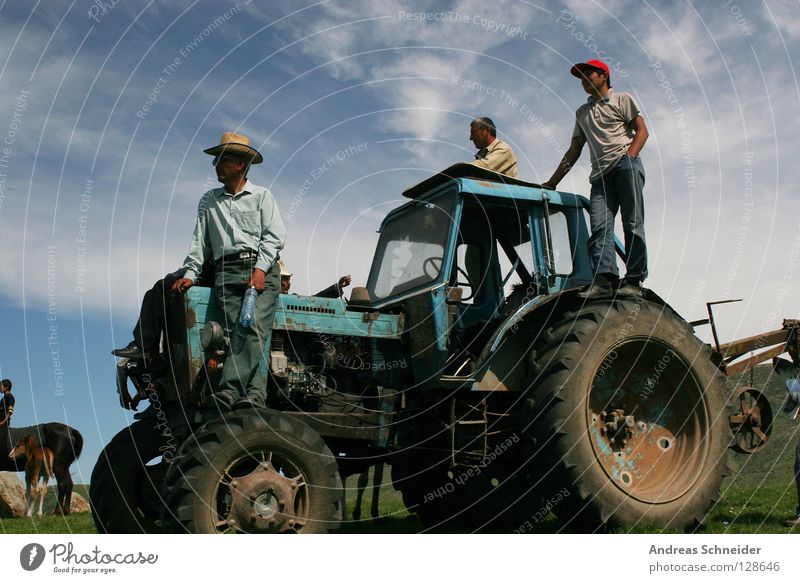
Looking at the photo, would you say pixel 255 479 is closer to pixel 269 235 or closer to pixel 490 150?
pixel 269 235

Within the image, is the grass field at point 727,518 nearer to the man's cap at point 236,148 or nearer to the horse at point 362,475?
the horse at point 362,475

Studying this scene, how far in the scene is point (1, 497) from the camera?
45.6ft

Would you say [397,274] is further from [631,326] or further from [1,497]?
[1,497]

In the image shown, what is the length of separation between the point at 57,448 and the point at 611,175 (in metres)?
10.9

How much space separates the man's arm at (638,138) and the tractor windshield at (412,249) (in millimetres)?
1563

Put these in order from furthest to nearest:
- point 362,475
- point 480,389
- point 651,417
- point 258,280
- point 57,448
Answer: point 57,448
point 362,475
point 651,417
point 480,389
point 258,280

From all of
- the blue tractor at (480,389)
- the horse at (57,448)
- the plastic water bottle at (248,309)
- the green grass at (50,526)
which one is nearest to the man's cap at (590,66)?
the blue tractor at (480,389)

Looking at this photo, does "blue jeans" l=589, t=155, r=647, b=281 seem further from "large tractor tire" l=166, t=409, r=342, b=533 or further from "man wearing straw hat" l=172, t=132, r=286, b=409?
"large tractor tire" l=166, t=409, r=342, b=533

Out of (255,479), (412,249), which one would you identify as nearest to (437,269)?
(412,249)

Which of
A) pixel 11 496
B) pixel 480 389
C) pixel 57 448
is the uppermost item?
pixel 480 389

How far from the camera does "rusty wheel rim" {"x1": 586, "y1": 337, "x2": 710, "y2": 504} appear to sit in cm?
619

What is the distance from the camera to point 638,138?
643 centimetres

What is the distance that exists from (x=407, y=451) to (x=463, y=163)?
252cm

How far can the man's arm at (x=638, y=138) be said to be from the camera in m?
6.41
